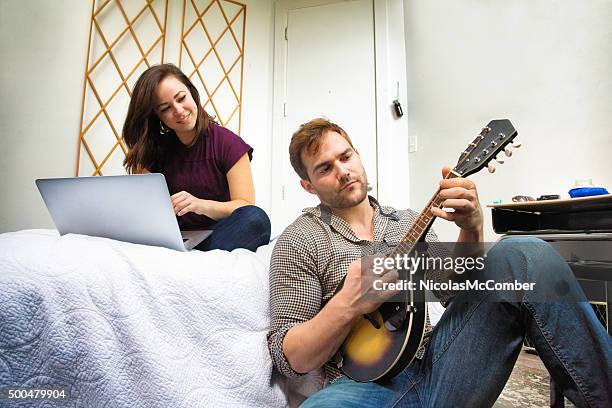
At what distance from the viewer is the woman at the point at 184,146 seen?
3.84ft

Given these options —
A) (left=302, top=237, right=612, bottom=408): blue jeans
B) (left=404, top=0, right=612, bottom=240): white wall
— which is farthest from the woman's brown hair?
(left=404, top=0, right=612, bottom=240): white wall

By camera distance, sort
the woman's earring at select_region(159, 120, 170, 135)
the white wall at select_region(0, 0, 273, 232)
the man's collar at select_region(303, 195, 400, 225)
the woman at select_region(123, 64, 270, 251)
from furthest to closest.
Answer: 1. the white wall at select_region(0, 0, 273, 232)
2. the woman's earring at select_region(159, 120, 170, 135)
3. the woman at select_region(123, 64, 270, 251)
4. the man's collar at select_region(303, 195, 400, 225)

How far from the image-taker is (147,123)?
1223 millimetres

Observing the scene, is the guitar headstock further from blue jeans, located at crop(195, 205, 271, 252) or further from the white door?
the white door

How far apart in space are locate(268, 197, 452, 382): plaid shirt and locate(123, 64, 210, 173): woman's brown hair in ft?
2.13

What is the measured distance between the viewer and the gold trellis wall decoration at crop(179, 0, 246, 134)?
2.33 meters

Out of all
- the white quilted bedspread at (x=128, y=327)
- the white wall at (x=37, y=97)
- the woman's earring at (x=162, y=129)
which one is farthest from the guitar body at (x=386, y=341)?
the white wall at (x=37, y=97)

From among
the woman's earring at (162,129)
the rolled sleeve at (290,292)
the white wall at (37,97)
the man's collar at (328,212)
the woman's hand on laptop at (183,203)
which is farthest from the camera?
the white wall at (37,97)

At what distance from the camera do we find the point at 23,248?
613 millimetres

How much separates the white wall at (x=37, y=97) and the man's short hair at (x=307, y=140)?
1437 mm

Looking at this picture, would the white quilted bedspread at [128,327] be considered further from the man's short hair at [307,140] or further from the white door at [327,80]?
the white door at [327,80]

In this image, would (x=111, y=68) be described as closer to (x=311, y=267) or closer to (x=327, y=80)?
(x=327, y=80)

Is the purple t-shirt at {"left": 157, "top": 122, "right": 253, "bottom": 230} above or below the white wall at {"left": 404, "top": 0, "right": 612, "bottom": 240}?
below

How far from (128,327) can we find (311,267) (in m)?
0.31
